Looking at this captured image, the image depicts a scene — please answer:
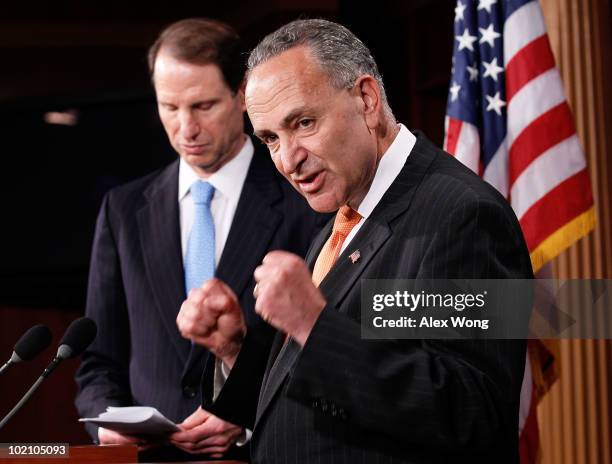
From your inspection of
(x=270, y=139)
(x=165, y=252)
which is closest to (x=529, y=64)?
(x=165, y=252)

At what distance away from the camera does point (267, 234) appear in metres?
2.70

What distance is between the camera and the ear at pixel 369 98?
184cm

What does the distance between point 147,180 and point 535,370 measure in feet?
4.36

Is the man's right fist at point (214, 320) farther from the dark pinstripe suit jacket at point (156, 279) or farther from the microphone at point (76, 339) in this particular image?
the dark pinstripe suit jacket at point (156, 279)

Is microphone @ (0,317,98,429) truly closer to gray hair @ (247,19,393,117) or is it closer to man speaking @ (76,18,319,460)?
man speaking @ (76,18,319,460)

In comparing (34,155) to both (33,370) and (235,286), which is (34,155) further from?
(235,286)

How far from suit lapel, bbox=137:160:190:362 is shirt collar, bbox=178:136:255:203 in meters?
0.03

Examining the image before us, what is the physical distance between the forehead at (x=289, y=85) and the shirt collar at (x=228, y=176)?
954mm

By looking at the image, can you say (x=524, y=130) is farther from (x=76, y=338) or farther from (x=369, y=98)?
(x=76, y=338)

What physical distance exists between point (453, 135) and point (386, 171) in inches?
51.3

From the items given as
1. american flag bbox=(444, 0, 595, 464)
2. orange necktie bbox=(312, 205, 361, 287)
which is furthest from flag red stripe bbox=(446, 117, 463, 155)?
orange necktie bbox=(312, 205, 361, 287)

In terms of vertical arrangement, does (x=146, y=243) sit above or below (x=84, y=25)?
below

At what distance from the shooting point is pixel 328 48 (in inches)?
72.2

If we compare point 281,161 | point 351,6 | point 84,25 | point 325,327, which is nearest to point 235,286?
point 281,161
